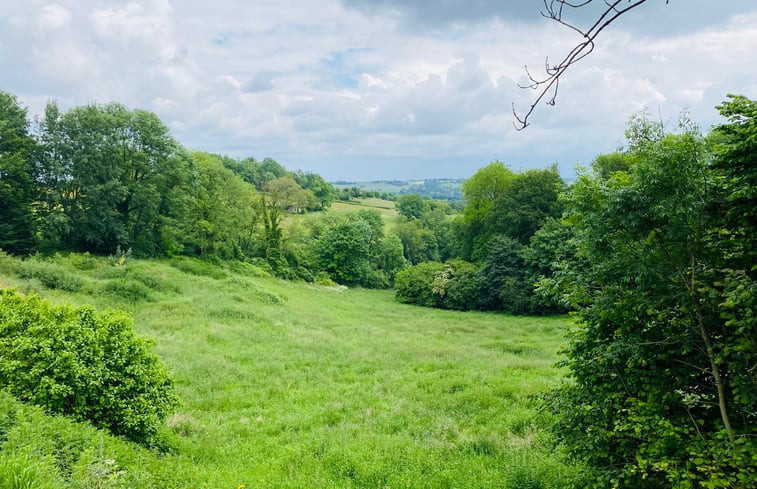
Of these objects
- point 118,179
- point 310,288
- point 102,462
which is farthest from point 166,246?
point 102,462

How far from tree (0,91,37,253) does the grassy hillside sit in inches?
223

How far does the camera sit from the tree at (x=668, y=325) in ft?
17.2

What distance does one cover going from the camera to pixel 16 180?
3309 cm

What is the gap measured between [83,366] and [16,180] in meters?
34.8

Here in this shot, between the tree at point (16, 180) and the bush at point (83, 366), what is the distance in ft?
101

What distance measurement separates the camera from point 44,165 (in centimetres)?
3528

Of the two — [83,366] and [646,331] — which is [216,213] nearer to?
[83,366]

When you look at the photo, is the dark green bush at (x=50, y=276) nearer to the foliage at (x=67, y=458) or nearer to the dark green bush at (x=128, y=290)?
the dark green bush at (x=128, y=290)

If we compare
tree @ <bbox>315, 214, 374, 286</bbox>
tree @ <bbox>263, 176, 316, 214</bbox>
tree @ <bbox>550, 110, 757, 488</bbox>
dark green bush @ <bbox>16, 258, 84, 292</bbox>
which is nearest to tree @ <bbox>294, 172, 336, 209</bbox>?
tree @ <bbox>263, 176, 316, 214</bbox>

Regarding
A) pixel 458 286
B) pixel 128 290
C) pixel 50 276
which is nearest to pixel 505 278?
pixel 458 286

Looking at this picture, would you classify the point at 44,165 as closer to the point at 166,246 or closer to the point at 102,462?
the point at 166,246

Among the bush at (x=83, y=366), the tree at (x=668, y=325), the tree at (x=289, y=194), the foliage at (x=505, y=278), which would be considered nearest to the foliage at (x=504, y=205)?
the foliage at (x=505, y=278)

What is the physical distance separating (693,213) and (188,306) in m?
26.4

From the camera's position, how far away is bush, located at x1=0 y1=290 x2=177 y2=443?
→ 299 inches
